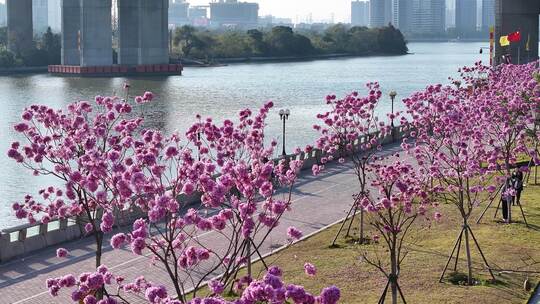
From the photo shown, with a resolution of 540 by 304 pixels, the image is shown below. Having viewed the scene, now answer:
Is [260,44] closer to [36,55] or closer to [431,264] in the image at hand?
[36,55]

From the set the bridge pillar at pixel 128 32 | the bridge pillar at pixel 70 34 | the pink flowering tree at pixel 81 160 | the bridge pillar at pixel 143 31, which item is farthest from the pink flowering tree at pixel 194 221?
the bridge pillar at pixel 70 34

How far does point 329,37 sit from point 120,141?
170302 millimetres

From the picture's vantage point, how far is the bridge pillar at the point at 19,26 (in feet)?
426

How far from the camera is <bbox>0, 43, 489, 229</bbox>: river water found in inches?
2119

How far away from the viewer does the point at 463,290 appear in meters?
18.1

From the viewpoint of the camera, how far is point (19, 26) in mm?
131250

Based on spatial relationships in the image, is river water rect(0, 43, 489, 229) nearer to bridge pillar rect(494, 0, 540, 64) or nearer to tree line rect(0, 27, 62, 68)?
tree line rect(0, 27, 62, 68)

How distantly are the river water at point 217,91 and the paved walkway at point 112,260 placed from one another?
10.4 meters

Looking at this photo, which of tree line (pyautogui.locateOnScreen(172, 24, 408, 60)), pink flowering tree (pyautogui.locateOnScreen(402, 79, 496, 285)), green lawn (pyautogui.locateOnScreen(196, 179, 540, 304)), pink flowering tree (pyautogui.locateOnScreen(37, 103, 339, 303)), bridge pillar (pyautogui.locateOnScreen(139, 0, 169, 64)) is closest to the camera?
pink flowering tree (pyautogui.locateOnScreen(37, 103, 339, 303))

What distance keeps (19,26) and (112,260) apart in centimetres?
11646

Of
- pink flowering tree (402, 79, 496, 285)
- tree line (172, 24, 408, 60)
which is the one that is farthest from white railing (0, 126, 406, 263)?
tree line (172, 24, 408, 60)

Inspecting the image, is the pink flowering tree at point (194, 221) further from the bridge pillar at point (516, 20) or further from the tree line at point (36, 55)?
the tree line at point (36, 55)

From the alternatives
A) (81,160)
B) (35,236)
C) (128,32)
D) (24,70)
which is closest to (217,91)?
(128,32)

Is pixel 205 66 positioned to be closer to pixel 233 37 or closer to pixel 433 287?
pixel 233 37
